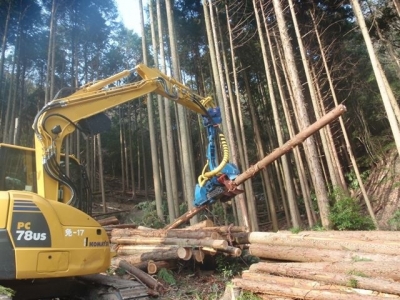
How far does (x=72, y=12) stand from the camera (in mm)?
19594

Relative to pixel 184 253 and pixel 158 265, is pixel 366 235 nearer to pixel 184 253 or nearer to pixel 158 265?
pixel 184 253

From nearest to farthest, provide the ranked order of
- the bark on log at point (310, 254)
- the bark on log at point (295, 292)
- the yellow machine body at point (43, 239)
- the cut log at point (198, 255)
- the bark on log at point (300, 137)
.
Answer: the yellow machine body at point (43, 239)
the bark on log at point (295, 292)
the bark on log at point (310, 254)
the cut log at point (198, 255)
the bark on log at point (300, 137)

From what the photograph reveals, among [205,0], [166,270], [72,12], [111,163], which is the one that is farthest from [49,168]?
[111,163]

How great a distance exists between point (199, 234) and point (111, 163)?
74.7ft

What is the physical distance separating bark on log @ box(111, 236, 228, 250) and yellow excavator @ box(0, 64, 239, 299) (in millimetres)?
2356

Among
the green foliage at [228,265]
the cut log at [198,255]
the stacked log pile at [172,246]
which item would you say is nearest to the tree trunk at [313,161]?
the stacked log pile at [172,246]

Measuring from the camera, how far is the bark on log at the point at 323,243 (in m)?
4.80

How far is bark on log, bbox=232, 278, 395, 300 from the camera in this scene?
3857 mm

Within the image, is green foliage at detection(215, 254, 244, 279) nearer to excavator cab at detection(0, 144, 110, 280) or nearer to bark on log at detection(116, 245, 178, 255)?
bark on log at detection(116, 245, 178, 255)

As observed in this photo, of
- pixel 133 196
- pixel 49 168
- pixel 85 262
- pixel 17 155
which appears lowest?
pixel 85 262

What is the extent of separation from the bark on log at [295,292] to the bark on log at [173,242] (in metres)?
1.40

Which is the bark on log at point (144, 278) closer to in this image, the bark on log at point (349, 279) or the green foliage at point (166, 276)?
the green foliage at point (166, 276)

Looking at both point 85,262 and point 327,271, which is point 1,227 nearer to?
point 85,262

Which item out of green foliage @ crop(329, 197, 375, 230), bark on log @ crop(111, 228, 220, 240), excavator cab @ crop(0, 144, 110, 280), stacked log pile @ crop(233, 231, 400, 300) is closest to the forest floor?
stacked log pile @ crop(233, 231, 400, 300)
